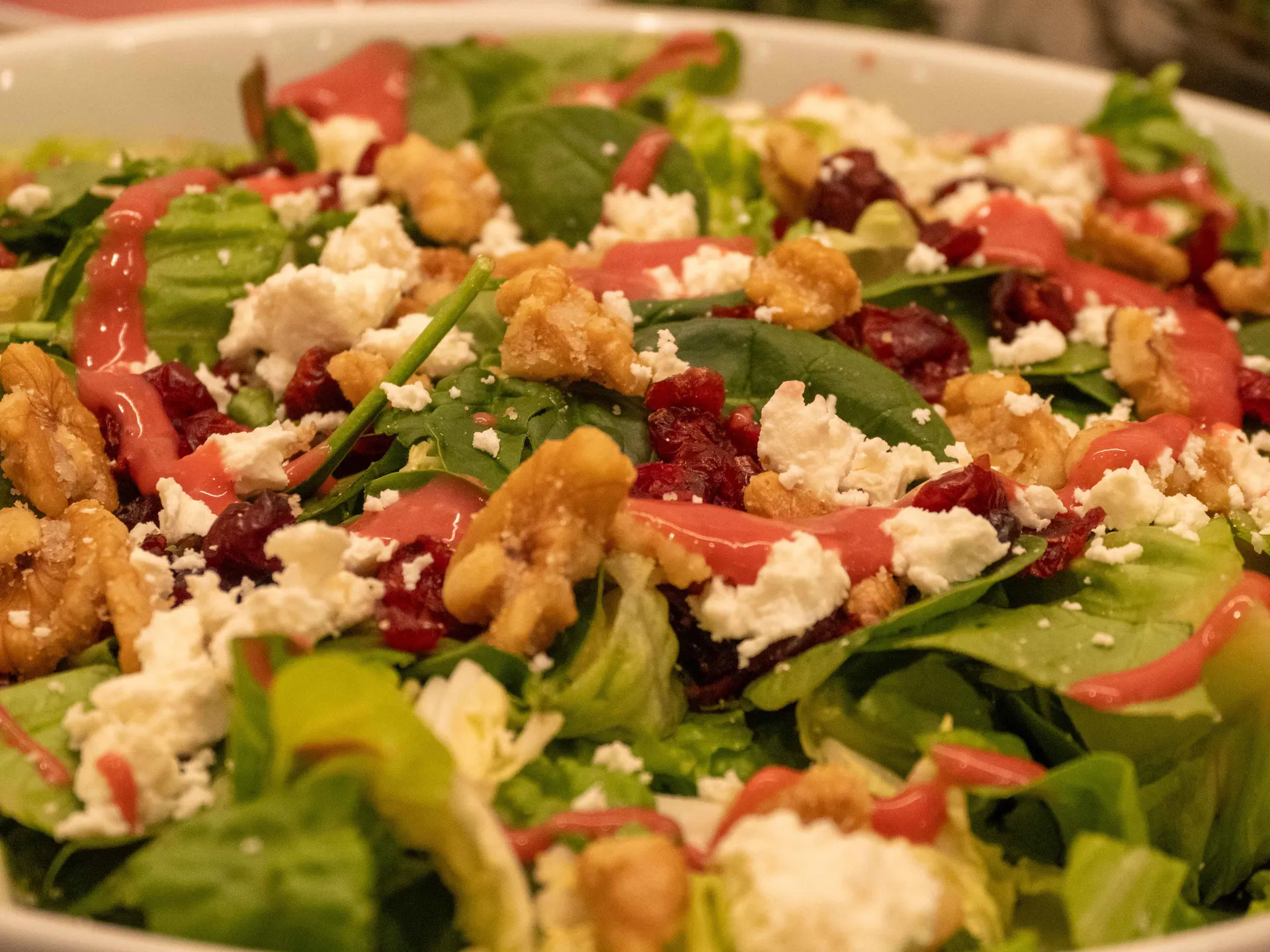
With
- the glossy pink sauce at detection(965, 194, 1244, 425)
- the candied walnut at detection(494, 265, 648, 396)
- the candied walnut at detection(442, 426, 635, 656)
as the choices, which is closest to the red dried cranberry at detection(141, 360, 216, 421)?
the candied walnut at detection(494, 265, 648, 396)

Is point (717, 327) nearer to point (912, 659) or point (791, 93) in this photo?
point (912, 659)

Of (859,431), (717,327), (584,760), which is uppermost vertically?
(717,327)

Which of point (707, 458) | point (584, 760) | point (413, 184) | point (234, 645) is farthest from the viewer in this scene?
point (413, 184)

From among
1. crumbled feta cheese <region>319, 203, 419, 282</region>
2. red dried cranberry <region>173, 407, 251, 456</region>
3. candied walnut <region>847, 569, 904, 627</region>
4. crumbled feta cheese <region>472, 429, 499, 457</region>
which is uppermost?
crumbled feta cheese <region>319, 203, 419, 282</region>

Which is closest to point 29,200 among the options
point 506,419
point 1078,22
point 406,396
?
point 406,396

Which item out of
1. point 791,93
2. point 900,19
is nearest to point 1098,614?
point 791,93

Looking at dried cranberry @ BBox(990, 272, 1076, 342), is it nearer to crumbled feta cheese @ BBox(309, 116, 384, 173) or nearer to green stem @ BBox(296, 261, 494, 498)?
green stem @ BBox(296, 261, 494, 498)
